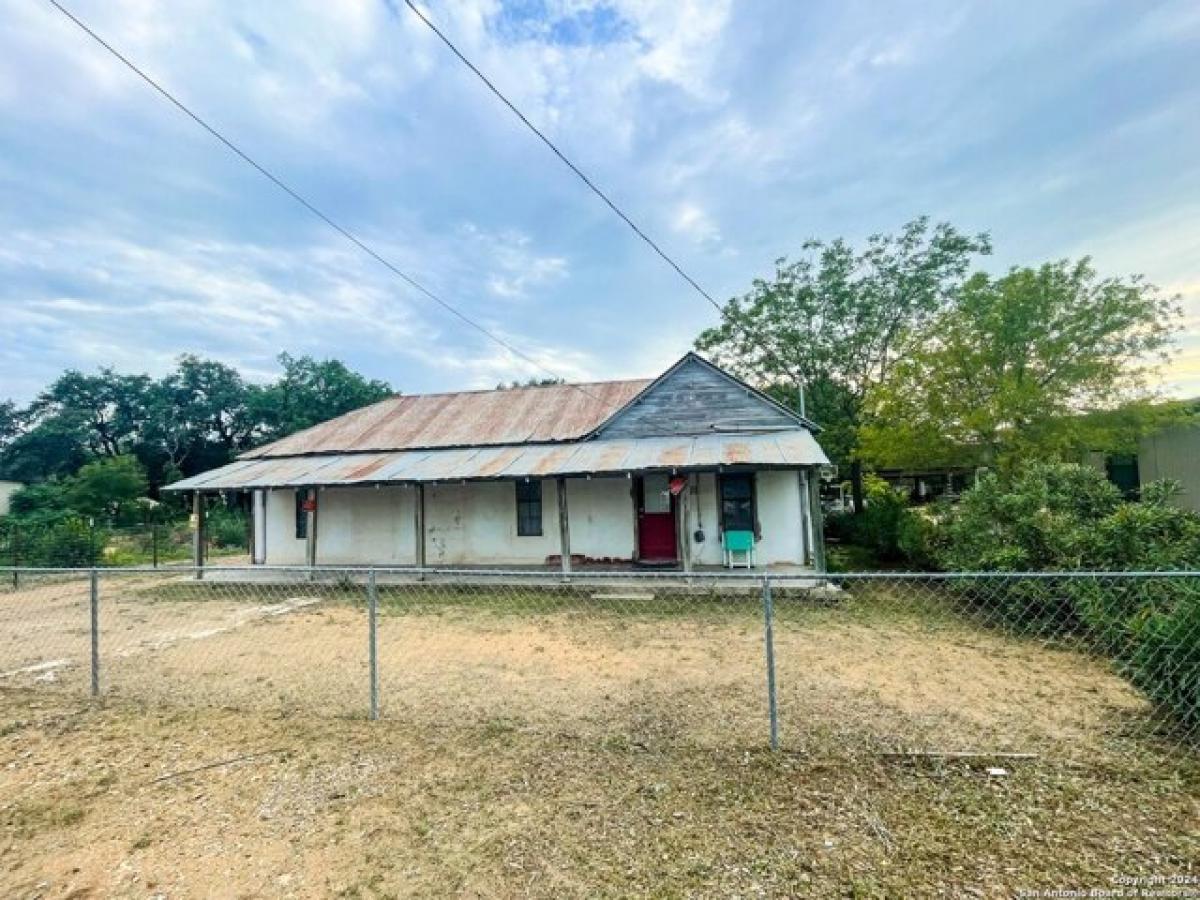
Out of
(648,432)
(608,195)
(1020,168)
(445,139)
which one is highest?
(1020,168)

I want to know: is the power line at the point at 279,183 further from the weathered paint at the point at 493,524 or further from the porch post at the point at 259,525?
the porch post at the point at 259,525

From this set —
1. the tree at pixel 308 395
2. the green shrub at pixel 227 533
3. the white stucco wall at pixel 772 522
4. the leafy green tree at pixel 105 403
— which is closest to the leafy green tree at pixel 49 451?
the leafy green tree at pixel 105 403

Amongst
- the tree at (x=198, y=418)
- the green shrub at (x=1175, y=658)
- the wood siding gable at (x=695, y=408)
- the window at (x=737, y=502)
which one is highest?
the tree at (x=198, y=418)

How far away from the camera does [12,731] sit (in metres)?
4.96

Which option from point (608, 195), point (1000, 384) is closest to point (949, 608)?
point (1000, 384)

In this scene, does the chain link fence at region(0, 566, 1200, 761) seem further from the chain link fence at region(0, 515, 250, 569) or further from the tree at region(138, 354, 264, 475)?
the tree at region(138, 354, 264, 475)

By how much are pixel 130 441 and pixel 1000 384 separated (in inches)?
2106

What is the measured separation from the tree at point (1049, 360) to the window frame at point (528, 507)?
33.9 feet

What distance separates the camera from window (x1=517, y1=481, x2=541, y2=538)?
14414 mm

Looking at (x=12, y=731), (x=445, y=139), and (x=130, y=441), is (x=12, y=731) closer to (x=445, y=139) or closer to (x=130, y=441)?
(x=445, y=139)

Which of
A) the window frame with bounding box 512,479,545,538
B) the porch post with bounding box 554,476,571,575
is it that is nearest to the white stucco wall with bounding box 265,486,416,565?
the window frame with bounding box 512,479,545,538

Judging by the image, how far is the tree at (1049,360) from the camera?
12.0m

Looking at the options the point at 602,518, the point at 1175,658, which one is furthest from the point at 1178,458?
the point at 1175,658

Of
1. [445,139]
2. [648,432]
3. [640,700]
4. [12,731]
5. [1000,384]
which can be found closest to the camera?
[12,731]
